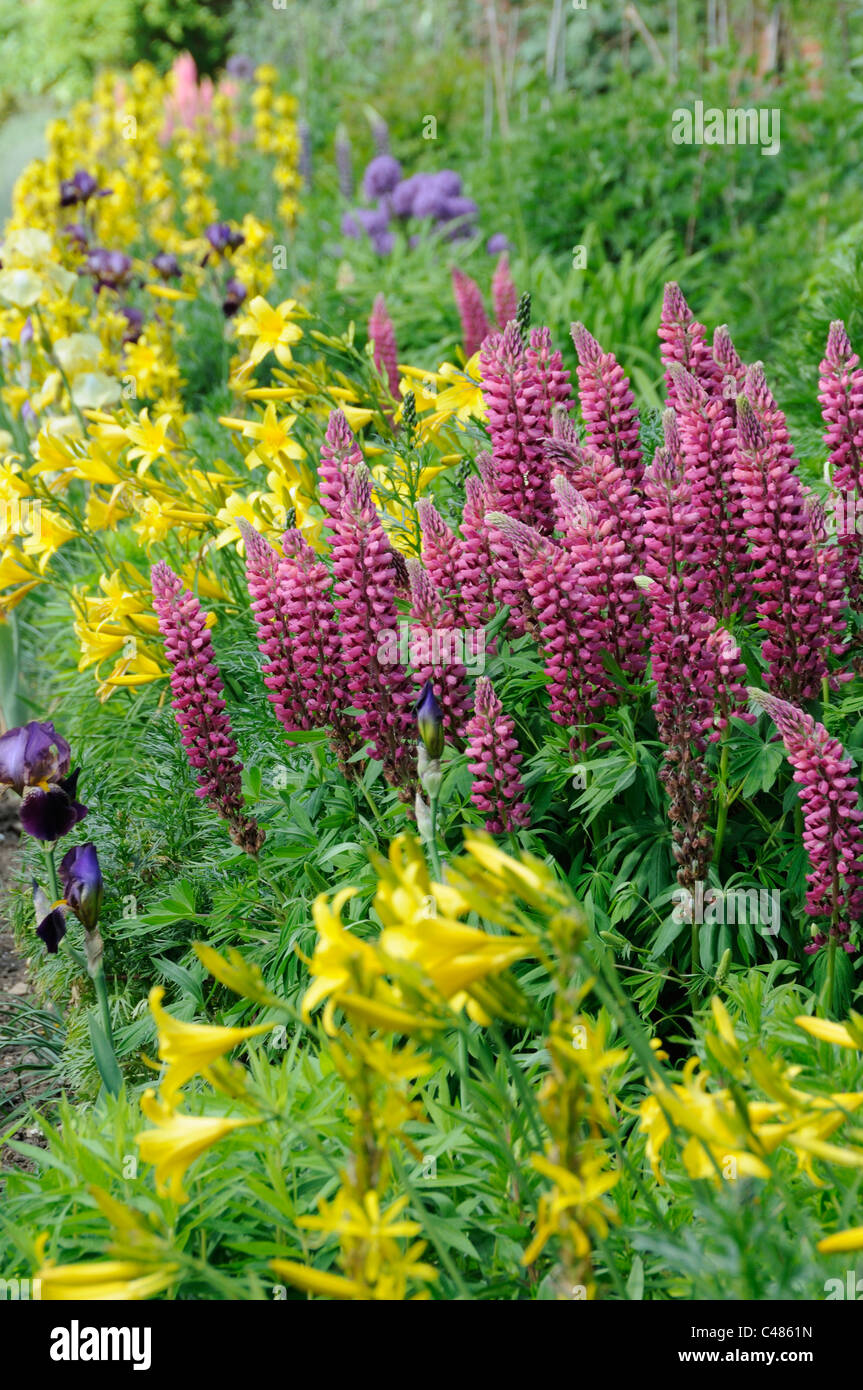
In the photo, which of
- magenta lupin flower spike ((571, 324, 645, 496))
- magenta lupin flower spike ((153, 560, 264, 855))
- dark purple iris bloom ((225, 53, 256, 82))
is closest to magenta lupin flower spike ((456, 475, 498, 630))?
magenta lupin flower spike ((571, 324, 645, 496))

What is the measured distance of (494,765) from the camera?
2264 millimetres

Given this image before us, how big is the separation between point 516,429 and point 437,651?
0.48 metres

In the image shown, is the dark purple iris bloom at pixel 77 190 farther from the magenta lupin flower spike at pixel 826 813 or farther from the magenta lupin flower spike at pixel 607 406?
the magenta lupin flower spike at pixel 826 813

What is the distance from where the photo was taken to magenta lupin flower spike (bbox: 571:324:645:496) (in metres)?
2.49

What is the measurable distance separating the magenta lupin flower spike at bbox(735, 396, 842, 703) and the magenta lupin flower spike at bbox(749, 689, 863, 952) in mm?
259

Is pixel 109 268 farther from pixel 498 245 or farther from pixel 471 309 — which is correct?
pixel 498 245

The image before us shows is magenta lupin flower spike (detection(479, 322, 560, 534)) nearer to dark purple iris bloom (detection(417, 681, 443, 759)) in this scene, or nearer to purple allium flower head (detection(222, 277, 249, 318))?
dark purple iris bloom (detection(417, 681, 443, 759))

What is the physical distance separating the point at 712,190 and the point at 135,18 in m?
13.6

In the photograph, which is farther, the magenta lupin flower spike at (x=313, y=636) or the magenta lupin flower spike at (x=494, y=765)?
the magenta lupin flower spike at (x=313, y=636)

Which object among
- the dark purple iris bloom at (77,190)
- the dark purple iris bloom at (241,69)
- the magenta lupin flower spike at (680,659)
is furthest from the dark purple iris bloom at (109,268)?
the dark purple iris bloom at (241,69)

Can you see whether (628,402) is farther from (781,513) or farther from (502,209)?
(502,209)

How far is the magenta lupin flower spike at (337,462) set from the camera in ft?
7.88

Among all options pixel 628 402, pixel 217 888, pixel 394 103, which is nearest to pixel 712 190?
pixel 394 103

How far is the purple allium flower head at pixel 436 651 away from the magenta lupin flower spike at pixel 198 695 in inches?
17.5
